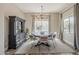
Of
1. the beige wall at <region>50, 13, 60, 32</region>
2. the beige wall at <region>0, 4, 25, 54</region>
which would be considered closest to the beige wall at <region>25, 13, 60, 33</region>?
the beige wall at <region>50, 13, 60, 32</region>

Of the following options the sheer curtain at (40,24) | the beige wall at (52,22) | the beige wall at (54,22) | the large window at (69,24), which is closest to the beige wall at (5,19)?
the beige wall at (52,22)

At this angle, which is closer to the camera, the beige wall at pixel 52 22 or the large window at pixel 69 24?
the beige wall at pixel 52 22

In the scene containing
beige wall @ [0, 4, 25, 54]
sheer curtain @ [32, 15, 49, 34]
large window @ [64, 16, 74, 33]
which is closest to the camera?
beige wall @ [0, 4, 25, 54]

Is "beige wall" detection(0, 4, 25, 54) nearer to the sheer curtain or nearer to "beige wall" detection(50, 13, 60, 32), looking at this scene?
the sheer curtain

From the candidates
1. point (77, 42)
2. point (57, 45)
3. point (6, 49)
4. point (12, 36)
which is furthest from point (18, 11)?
point (77, 42)

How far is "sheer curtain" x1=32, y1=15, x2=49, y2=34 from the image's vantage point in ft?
17.1

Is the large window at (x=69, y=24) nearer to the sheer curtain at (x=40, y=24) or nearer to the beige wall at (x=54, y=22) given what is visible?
the beige wall at (x=54, y=22)

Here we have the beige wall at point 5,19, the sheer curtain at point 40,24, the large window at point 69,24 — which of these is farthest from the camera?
the large window at point 69,24

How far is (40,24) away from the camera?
5227 mm

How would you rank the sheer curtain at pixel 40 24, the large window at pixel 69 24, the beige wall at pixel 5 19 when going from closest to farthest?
the beige wall at pixel 5 19 → the sheer curtain at pixel 40 24 → the large window at pixel 69 24

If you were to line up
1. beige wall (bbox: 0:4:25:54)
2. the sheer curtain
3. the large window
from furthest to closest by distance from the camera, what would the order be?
the large window, the sheer curtain, beige wall (bbox: 0:4:25:54)

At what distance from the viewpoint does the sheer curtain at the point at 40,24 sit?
17.1 ft

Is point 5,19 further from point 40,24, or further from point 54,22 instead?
point 54,22

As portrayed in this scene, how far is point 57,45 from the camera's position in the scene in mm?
5629
